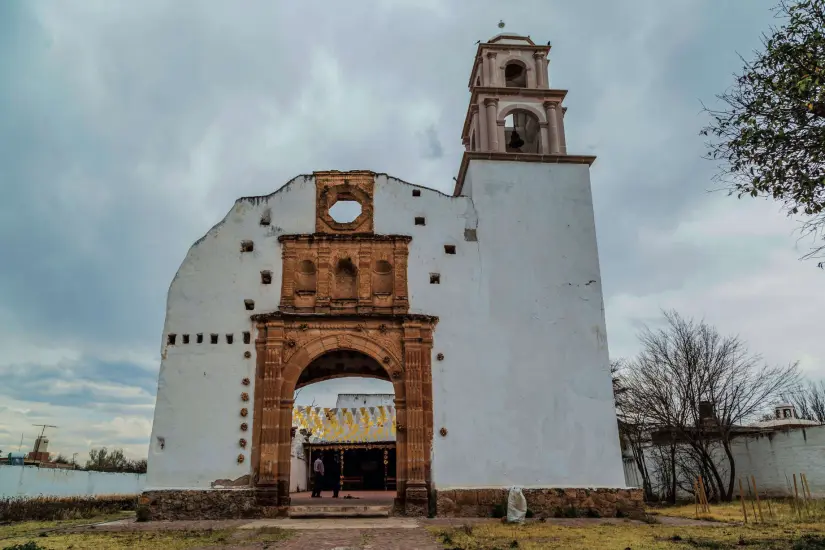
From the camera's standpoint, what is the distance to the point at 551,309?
15.4m

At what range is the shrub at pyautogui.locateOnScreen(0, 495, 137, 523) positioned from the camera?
46.6ft

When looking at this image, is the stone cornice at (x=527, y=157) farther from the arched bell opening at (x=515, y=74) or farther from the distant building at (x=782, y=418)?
the distant building at (x=782, y=418)

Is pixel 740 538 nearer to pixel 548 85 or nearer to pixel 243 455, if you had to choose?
pixel 243 455

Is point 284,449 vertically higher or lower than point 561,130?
lower

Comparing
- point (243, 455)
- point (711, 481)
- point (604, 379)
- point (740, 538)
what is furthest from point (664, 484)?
point (243, 455)

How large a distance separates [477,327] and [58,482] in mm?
15206

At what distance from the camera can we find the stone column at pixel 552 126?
56.2 feet

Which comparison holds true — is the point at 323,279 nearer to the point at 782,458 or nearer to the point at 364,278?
the point at 364,278

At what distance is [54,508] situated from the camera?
49.9ft

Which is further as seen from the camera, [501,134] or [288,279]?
[501,134]

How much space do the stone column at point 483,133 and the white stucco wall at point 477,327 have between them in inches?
29.9

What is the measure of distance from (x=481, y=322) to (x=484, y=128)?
5717 millimetres

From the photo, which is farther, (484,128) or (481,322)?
(484,128)

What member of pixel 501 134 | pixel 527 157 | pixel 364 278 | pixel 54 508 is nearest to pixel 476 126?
pixel 501 134
